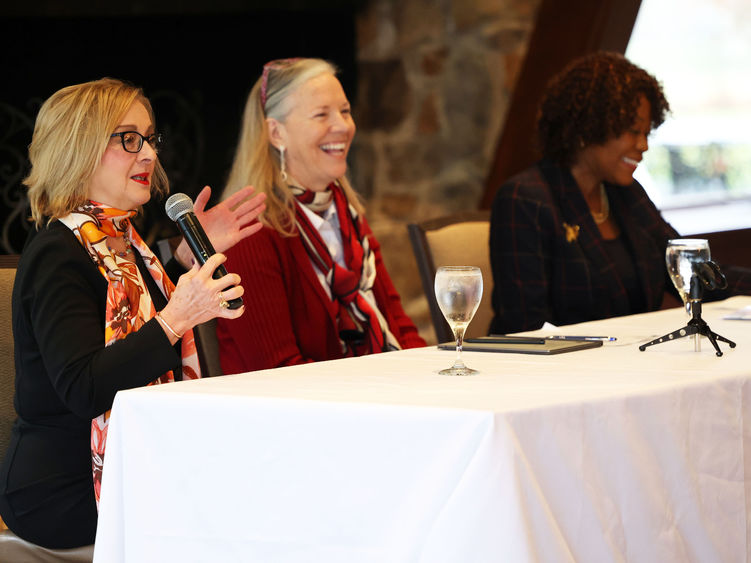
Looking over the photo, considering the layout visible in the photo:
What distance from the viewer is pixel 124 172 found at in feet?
5.74

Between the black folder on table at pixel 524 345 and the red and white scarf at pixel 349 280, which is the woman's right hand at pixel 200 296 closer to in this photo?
the black folder on table at pixel 524 345

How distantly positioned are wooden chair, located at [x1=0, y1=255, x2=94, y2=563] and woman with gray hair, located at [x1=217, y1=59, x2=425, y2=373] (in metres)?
0.45

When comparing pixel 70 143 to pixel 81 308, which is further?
pixel 70 143

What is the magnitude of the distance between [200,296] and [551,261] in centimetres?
126

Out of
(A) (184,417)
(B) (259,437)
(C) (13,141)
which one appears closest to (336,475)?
(B) (259,437)

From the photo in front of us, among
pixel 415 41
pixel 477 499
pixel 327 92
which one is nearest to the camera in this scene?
pixel 477 499

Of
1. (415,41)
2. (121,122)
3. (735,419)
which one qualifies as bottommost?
(735,419)

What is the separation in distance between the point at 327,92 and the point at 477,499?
1433 millimetres

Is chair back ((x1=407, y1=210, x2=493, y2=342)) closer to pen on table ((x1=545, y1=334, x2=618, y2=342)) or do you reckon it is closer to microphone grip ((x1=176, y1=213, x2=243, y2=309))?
pen on table ((x1=545, y1=334, x2=618, y2=342))

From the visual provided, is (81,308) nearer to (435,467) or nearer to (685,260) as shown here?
(435,467)

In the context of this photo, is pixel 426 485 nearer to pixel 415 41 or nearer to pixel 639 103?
pixel 639 103

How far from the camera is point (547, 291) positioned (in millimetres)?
2506

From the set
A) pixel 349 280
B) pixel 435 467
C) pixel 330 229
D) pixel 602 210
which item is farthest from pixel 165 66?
pixel 435 467

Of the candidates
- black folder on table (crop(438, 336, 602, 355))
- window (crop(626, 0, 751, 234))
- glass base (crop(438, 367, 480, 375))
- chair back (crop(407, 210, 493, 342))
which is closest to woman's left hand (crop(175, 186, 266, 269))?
black folder on table (crop(438, 336, 602, 355))
